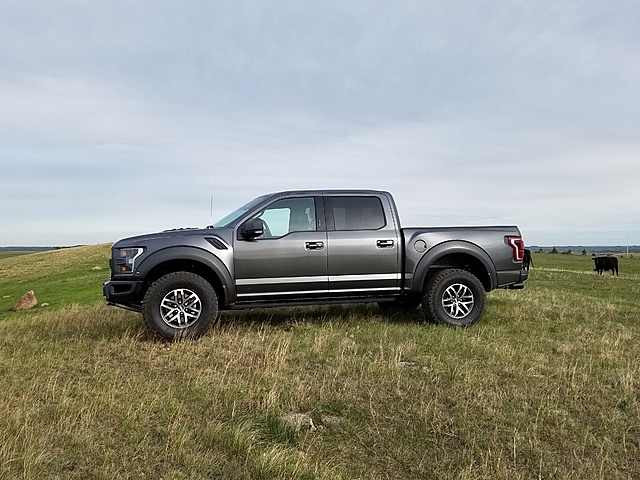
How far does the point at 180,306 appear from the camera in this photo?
21.7 ft

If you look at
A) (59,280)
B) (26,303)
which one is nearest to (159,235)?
(26,303)

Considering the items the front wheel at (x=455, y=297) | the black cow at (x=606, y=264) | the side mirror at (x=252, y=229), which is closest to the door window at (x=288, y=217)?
the side mirror at (x=252, y=229)

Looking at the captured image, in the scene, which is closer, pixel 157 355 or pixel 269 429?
pixel 269 429

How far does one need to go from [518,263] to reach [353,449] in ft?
17.2

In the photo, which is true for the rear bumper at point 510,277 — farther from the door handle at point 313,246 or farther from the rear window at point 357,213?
the door handle at point 313,246

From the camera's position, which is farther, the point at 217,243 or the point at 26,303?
the point at 26,303

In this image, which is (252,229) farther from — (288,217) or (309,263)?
(309,263)

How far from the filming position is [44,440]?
3.52 metres

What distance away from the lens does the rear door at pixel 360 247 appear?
23.8 ft

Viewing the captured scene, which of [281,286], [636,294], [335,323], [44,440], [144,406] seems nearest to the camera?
[44,440]

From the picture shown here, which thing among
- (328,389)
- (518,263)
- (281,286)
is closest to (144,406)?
(328,389)

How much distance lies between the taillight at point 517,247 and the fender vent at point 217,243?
4.35 metres

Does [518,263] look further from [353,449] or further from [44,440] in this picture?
[44,440]

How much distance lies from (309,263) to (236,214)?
140 cm
